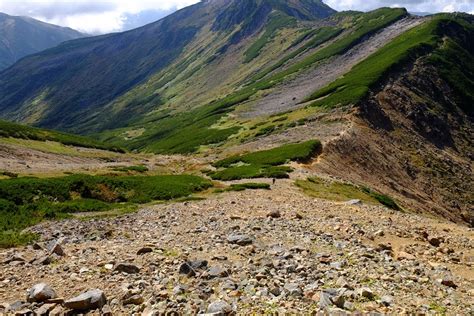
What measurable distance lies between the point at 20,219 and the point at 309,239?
20.3m

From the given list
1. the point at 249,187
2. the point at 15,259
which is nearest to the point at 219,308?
the point at 15,259

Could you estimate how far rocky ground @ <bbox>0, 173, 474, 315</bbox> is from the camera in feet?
43.6

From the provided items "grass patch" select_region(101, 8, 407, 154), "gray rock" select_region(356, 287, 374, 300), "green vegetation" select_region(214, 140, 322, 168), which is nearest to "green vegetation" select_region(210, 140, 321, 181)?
"green vegetation" select_region(214, 140, 322, 168)

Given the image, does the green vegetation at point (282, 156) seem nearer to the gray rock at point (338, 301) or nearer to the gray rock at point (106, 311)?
the gray rock at point (338, 301)

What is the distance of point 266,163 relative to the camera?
58531mm

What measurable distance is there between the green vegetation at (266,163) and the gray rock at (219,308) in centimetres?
3570

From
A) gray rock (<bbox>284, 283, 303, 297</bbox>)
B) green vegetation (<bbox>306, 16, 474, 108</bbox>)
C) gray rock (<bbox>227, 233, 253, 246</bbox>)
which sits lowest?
gray rock (<bbox>227, 233, 253, 246</bbox>)

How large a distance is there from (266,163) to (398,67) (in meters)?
62.5

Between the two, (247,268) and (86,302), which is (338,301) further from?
(86,302)

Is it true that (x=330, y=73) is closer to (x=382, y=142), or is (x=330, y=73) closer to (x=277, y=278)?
(x=382, y=142)

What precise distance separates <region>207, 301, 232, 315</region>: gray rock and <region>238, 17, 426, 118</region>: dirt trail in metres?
106

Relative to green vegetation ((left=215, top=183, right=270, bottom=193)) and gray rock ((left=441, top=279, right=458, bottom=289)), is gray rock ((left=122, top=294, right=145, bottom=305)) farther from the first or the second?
green vegetation ((left=215, top=183, right=270, bottom=193))

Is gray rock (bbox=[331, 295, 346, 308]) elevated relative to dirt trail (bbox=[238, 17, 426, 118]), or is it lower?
lower

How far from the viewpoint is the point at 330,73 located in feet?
487
